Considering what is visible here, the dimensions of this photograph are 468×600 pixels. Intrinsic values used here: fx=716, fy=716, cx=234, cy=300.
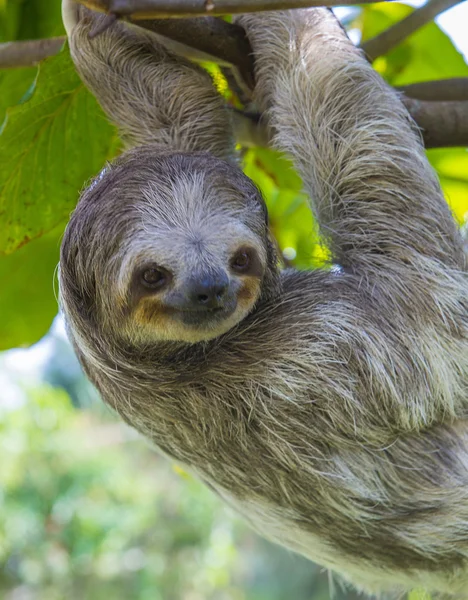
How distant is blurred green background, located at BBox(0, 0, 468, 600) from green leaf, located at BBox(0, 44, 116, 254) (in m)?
0.01

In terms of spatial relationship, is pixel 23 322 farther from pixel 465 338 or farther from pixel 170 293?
pixel 465 338

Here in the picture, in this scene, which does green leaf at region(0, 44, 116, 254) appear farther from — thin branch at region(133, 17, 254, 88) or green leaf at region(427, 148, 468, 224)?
green leaf at region(427, 148, 468, 224)

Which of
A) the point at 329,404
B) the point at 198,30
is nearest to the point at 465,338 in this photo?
the point at 329,404

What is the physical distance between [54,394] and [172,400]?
18298 mm

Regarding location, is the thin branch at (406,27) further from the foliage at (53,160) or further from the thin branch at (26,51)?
the thin branch at (26,51)

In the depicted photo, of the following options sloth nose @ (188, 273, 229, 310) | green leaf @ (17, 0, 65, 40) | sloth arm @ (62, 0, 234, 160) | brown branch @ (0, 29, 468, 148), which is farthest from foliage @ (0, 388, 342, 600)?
sloth nose @ (188, 273, 229, 310)

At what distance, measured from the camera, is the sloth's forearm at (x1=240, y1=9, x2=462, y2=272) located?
5223 millimetres

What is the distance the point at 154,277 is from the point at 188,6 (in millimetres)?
1520

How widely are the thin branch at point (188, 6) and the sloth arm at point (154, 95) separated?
5.13 feet

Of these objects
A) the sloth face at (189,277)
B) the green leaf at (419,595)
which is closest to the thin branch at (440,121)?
the sloth face at (189,277)

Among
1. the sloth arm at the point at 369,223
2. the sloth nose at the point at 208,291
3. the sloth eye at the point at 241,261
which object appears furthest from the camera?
the sloth arm at the point at 369,223

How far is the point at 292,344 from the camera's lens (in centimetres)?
500

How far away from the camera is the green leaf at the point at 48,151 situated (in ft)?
18.1

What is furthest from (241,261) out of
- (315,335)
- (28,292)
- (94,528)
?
(94,528)
